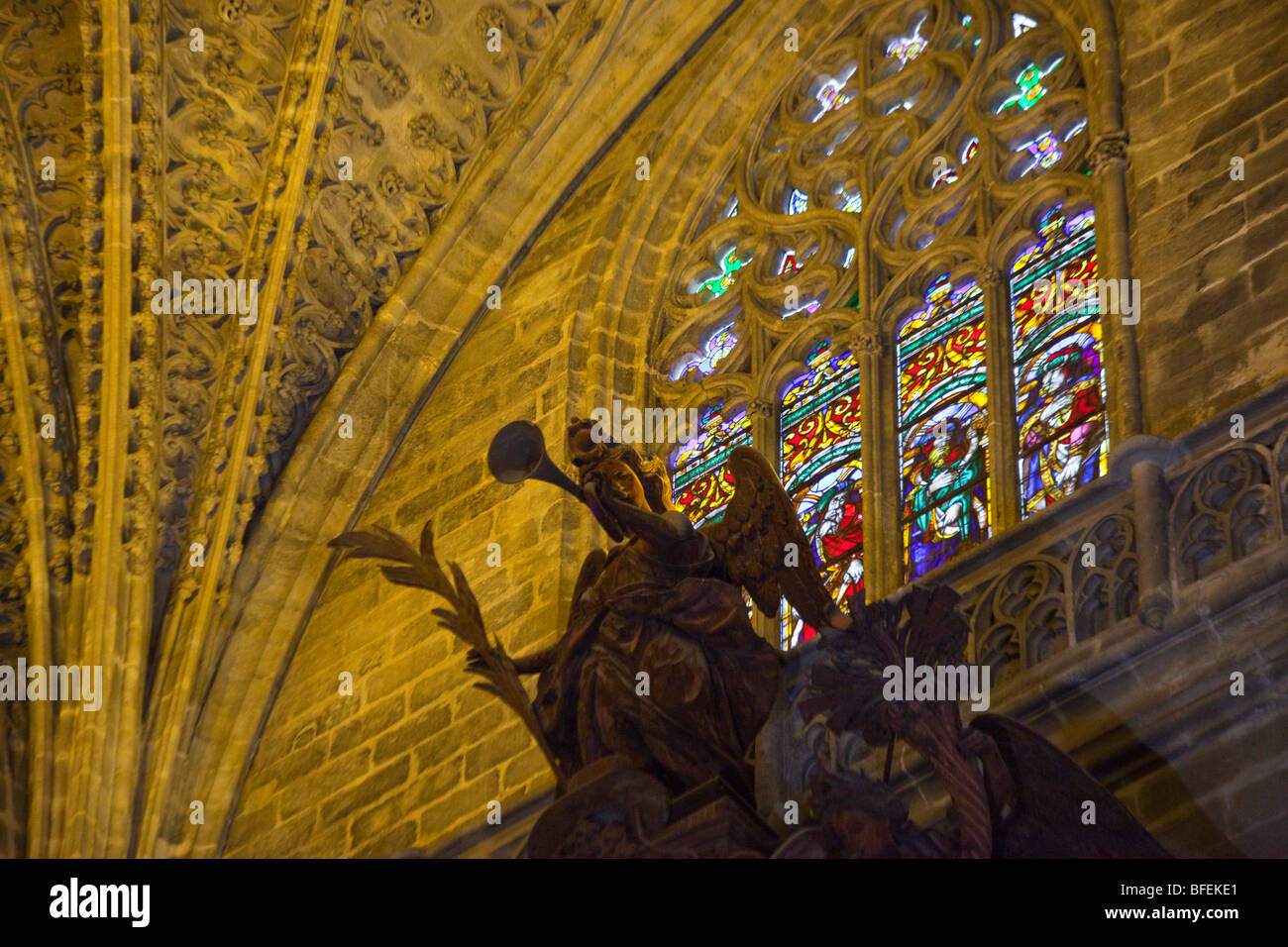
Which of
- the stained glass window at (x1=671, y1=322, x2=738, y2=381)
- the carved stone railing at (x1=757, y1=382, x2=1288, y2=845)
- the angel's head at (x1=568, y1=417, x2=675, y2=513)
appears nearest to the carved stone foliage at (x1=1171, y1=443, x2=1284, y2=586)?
the carved stone railing at (x1=757, y1=382, x2=1288, y2=845)

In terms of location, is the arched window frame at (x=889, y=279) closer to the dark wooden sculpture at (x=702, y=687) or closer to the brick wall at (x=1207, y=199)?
the brick wall at (x=1207, y=199)

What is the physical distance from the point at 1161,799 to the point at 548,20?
6.35 meters

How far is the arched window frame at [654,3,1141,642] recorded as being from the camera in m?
9.65

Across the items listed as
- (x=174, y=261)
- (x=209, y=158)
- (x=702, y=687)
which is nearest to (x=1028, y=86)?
(x=209, y=158)

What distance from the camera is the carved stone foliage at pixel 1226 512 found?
801cm

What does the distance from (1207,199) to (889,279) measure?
6.41ft

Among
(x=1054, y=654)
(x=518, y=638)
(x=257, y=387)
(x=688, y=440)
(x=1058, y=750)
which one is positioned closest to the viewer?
(x=1058, y=750)

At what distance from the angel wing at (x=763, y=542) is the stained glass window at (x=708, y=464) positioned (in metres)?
2.67

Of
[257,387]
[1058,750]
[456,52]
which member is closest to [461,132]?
[456,52]

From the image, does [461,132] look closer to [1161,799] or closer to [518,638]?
[518,638]

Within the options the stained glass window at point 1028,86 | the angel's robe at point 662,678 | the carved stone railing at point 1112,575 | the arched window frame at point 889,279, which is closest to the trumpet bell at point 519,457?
the angel's robe at point 662,678

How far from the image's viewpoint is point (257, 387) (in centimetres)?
→ 1248

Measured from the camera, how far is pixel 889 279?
11.0m
